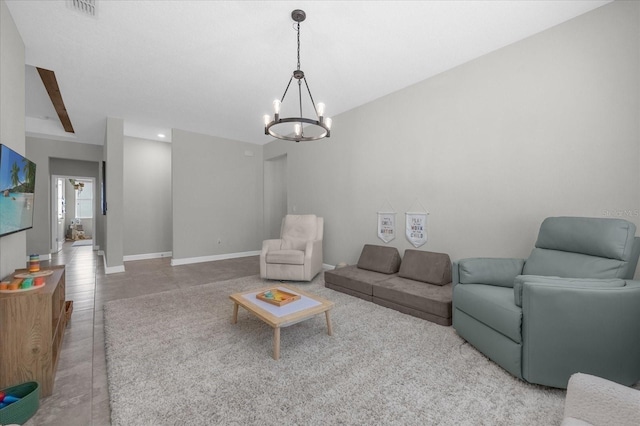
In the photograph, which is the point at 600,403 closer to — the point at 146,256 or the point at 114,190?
the point at 114,190

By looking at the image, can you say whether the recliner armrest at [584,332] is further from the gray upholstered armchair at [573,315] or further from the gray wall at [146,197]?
the gray wall at [146,197]

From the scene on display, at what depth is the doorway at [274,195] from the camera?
689 cm

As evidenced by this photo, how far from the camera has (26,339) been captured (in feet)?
5.28

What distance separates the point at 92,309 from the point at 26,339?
1.78 meters

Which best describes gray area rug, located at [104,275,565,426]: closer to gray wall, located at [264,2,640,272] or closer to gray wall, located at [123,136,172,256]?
gray wall, located at [264,2,640,272]

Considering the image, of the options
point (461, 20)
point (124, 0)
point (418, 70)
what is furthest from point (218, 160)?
point (461, 20)

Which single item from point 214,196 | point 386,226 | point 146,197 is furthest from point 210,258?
point 386,226

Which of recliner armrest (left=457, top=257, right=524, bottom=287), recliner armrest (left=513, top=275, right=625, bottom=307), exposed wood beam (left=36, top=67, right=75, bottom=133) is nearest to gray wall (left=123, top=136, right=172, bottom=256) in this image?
exposed wood beam (left=36, top=67, right=75, bottom=133)

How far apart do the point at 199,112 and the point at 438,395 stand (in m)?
4.95

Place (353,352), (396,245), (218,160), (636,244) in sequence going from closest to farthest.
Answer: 1. (636,244)
2. (353,352)
3. (396,245)
4. (218,160)

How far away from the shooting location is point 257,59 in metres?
2.98

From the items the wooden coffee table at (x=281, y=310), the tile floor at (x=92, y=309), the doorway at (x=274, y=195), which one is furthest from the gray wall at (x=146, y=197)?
the wooden coffee table at (x=281, y=310)

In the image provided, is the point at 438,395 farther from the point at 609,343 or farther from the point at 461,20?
the point at 461,20

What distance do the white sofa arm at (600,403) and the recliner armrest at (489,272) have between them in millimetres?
1385
